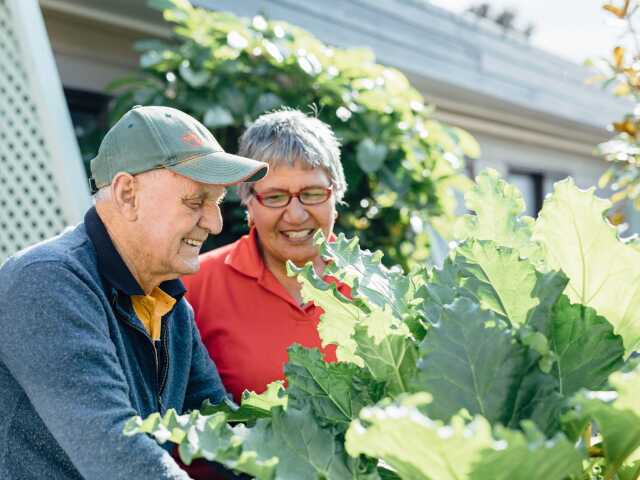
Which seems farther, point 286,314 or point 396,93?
point 396,93

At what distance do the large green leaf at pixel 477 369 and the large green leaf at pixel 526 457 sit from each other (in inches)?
5.5

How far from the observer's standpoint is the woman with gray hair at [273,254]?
2.56 m

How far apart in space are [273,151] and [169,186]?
970 mm

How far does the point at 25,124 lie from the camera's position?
15.5 ft

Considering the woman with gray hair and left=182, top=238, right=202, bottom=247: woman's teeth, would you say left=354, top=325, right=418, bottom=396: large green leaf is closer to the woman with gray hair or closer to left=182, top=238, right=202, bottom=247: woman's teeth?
left=182, top=238, right=202, bottom=247: woman's teeth

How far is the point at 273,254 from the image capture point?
274 cm

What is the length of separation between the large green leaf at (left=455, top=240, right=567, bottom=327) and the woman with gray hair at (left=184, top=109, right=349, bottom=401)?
124 cm

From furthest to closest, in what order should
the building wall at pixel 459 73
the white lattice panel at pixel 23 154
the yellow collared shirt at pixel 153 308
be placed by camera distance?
1. the building wall at pixel 459 73
2. the white lattice panel at pixel 23 154
3. the yellow collared shirt at pixel 153 308

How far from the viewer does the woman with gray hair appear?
8.40 ft

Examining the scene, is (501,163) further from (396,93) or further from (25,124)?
(25,124)

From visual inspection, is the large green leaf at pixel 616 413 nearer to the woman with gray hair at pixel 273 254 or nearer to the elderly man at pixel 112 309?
the elderly man at pixel 112 309

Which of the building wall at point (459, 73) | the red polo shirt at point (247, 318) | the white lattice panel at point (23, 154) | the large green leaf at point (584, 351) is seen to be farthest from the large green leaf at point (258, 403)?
the building wall at point (459, 73)

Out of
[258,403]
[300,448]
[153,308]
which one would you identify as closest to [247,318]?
[153,308]

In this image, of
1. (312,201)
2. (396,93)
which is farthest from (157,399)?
(396,93)
